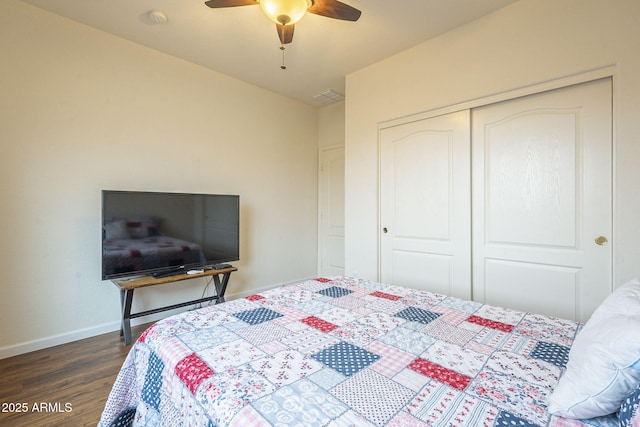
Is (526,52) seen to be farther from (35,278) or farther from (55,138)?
(35,278)

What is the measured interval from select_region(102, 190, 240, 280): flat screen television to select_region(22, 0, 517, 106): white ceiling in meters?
1.44

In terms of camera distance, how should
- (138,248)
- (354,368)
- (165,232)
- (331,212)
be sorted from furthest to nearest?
(331,212)
(165,232)
(138,248)
(354,368)

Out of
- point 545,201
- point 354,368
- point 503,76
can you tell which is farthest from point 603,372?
point 503,76

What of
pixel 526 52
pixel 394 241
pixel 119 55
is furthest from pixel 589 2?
pixel 119 55

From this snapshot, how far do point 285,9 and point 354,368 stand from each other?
6.42 ft

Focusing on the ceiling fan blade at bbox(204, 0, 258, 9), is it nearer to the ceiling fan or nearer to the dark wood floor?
the ceiling fan

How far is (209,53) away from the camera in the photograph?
118 inches

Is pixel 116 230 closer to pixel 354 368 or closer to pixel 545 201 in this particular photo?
pixel 354 368

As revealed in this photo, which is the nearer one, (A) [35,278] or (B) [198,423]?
(B) [198,423]

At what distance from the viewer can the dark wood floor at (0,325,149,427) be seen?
1653 millimetres

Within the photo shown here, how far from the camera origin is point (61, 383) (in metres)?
1.95

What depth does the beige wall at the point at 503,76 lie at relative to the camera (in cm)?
188

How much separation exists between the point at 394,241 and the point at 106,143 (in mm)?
2883

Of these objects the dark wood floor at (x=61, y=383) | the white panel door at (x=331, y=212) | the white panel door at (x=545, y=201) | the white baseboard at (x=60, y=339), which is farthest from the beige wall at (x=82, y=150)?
the white panel door at (x=545, y=201)
